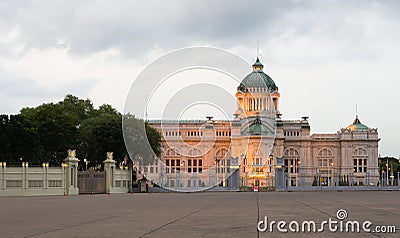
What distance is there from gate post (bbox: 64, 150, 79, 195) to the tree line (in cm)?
1545

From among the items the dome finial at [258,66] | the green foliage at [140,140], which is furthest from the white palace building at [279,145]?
the green foliage at [140,140]

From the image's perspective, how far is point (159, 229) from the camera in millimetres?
16375

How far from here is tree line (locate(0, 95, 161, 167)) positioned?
7631 cm

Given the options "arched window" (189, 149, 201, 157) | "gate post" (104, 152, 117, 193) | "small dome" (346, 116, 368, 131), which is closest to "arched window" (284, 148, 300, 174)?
"small dome" (346, 116, 368, 131)

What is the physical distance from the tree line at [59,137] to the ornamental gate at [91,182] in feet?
43.4

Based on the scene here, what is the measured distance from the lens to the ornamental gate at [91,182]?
2564 inches

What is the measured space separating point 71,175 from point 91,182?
151 inches

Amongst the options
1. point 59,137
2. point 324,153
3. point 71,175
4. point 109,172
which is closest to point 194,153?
point 324,153

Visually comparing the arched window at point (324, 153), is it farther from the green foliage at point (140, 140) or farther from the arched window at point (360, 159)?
the green foliage at point (140, 140)

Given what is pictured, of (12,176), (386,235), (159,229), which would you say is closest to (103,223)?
(159,229)

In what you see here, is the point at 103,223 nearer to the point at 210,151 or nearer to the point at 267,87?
the point at 210,151

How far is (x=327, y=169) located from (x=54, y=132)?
103 meters

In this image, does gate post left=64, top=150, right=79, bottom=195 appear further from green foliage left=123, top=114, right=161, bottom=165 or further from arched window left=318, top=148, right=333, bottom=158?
arched window left=318, top=148, right=333, bottom=158

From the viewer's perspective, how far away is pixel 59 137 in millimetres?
86875
